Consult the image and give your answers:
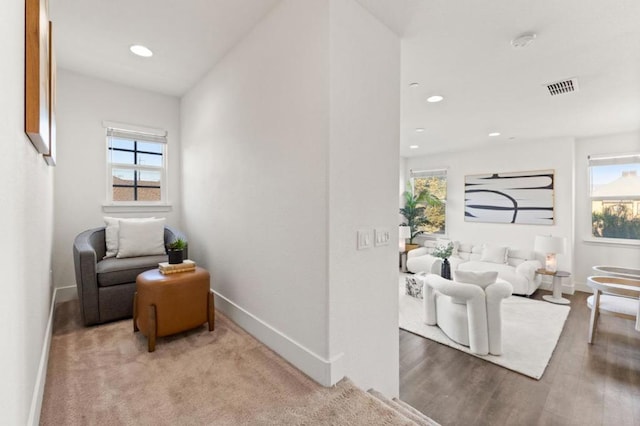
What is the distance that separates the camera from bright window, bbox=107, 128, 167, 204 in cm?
358

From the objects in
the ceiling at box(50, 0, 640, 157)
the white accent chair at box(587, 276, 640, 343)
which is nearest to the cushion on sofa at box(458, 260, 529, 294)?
the white accent chair at box(587, 276, 640, 343)

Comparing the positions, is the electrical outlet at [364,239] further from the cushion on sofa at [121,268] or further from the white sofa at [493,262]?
the white sofa at [493,262]

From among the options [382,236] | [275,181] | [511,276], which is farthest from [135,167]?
[511,276]

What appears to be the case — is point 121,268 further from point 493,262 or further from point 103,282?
point 493,262

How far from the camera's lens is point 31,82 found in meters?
1.13

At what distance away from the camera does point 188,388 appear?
176 cm

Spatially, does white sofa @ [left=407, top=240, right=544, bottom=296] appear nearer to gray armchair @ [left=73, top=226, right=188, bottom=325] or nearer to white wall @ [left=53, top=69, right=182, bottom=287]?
gray armchair @ [left=73, top=226, right=188, bottom=325]

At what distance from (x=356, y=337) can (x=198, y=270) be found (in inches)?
57.6

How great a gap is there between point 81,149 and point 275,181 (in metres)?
2.75

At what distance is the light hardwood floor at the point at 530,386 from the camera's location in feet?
7.30

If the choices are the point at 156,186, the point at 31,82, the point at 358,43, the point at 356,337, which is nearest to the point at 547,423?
the point at 356,337

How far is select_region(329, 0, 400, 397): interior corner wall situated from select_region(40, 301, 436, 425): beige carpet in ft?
1.06

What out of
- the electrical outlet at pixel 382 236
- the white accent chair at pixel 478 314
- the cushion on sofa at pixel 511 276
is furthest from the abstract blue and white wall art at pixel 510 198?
the electrical outlet at pixel 382 236

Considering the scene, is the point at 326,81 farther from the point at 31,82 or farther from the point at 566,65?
the point at 566,65
